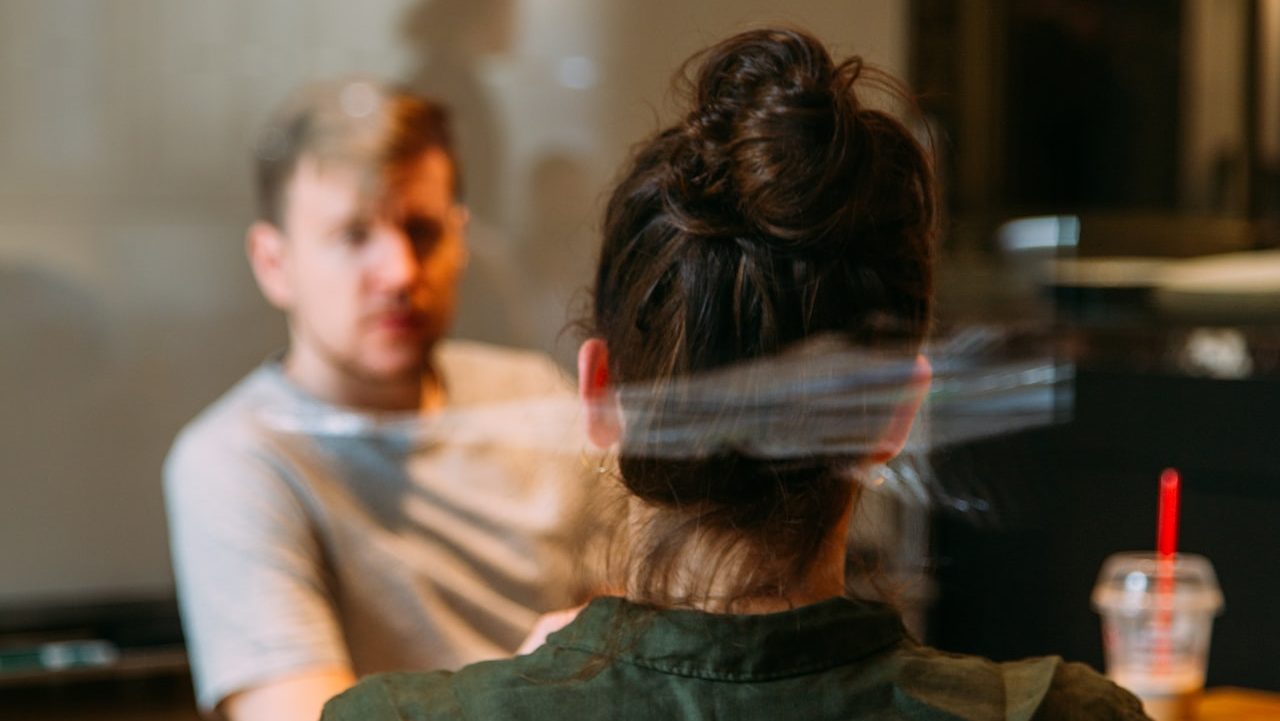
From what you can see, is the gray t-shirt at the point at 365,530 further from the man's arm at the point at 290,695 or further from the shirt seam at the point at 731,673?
the shirt seam at the point at 731,673

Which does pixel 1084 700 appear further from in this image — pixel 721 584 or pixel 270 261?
pixel 270 261

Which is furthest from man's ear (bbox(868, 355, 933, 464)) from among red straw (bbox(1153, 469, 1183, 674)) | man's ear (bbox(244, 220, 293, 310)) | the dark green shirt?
man's ear (bbox(244, 220, 293, 310))

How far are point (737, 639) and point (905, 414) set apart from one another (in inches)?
7.6

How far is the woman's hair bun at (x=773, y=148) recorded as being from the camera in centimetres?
75

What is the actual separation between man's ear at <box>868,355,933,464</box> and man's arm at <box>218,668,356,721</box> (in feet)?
1.80

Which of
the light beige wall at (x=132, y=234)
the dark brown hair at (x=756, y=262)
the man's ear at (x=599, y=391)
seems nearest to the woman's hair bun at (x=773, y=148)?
the dark brown hair at (x=756, y=262)

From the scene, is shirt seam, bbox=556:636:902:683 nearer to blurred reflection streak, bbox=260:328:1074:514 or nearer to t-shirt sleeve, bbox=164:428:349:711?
blurred reflection streak, bbox=260:328:1074:514

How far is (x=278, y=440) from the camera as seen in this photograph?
1.39 meters

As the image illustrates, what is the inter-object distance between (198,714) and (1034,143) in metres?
1.69

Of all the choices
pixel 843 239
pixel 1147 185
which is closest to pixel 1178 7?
pixel 1147 185

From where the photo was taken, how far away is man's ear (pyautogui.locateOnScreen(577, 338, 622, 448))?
0.84 m

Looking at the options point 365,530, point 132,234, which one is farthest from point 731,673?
point 132,234

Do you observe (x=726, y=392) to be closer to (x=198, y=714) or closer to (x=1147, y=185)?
(x=198, y=714)

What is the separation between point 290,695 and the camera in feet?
4.03
